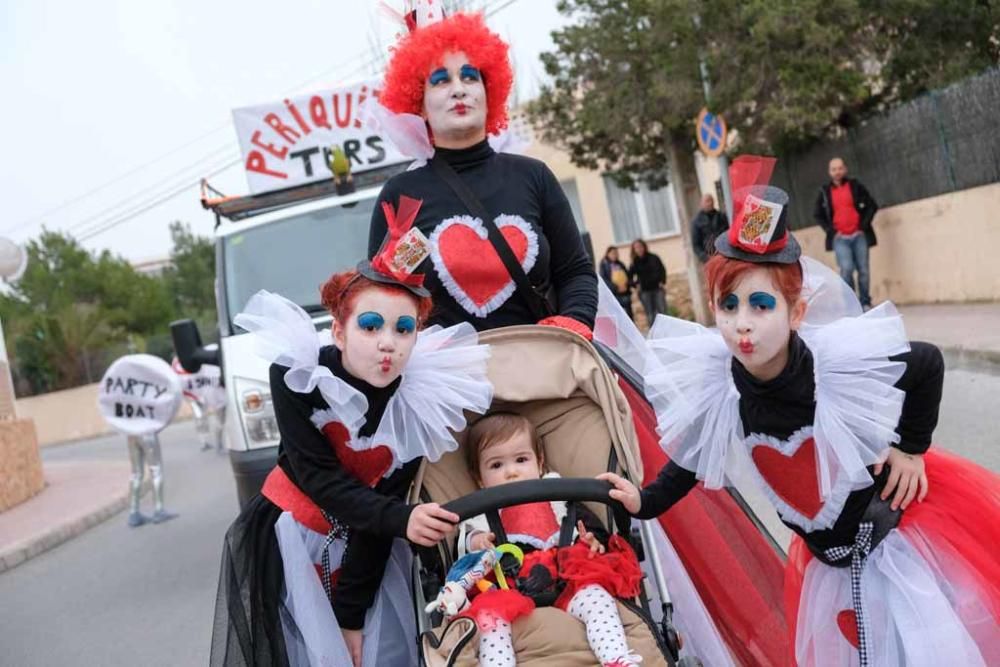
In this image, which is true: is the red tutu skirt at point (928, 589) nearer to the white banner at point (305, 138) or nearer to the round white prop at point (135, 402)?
the white banner at point (305, 138)

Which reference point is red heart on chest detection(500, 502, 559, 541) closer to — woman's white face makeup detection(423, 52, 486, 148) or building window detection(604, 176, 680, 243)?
woman's white face makeup detection(423, 52, 486, 148)

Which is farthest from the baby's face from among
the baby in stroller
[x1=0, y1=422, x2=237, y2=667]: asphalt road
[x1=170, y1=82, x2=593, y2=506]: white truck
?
[x1=170, y1=82, x2=593, y2=506]: white truck

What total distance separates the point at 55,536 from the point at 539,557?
8.50m

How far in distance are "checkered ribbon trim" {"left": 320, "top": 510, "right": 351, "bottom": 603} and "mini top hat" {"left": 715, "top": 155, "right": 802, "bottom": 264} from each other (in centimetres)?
141

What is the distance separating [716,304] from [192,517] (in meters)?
7.97

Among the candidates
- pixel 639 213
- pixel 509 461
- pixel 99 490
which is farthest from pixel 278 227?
pixel 639 213

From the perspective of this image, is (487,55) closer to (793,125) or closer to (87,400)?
(793,125)

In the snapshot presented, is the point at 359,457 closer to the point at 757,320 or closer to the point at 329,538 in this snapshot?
the point at 329,538

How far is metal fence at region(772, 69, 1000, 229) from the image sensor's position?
11.8 m

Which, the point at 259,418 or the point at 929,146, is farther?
the point at 929,146

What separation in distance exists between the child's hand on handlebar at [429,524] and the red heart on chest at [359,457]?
0.31 metres

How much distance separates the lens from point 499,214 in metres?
3.61

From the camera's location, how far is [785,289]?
2711mm

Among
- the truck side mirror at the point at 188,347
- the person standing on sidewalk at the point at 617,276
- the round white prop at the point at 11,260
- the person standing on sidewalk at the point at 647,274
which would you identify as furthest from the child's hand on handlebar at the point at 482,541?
the person standing on sidewalk at the point at 617,276
